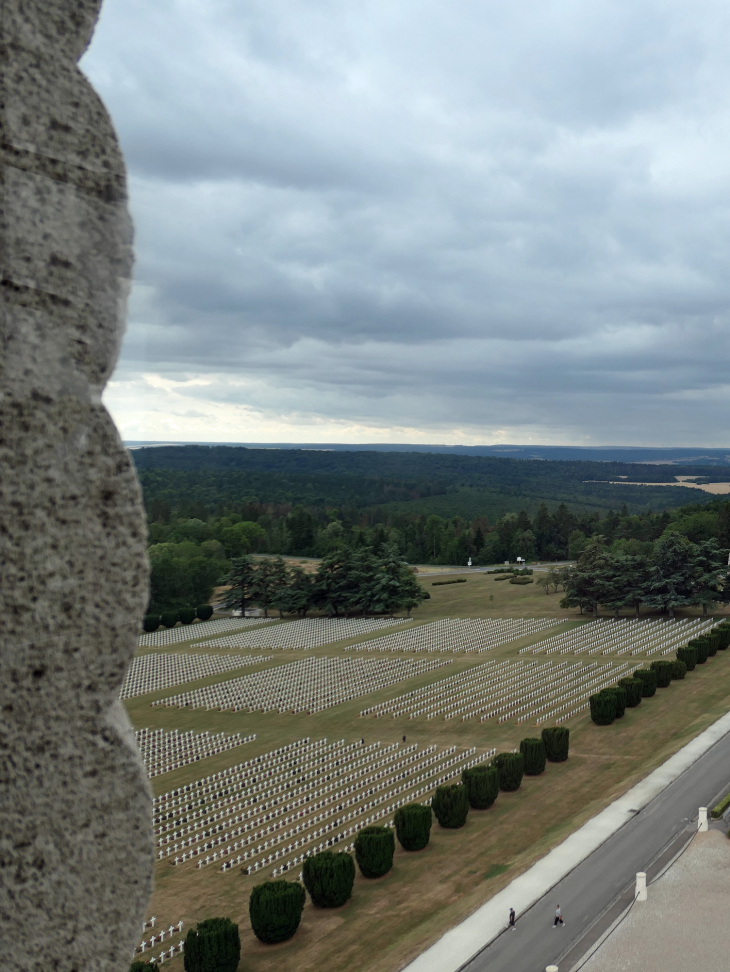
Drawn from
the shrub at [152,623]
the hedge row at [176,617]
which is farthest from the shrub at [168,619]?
the shrub at [152,623]

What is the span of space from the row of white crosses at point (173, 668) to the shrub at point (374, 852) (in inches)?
1359

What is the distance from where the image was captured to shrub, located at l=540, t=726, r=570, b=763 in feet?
129

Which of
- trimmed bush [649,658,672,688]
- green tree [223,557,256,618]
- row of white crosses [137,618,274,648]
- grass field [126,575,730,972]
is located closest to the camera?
grass field [126,575,730,972]

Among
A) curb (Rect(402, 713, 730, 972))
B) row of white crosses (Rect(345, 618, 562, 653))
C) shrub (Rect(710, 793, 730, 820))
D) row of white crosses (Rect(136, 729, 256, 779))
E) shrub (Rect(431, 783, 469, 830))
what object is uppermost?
shrub (Rect(710, 793, 730, 820))

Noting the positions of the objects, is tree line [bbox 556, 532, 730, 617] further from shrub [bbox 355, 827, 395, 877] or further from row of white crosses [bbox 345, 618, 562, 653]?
shrub [bbox 355, 827, 395, 877]

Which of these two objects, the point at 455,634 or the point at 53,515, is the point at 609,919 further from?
the point at 455,634

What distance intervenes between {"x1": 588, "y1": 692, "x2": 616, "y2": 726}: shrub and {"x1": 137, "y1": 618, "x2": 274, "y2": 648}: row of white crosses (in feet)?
154

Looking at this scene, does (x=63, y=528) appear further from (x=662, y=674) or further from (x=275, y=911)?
(x=662, y=674)

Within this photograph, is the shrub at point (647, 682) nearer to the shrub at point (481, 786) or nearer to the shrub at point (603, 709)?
the shrub at point (603, 709)

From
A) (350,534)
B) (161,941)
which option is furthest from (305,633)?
(161,941)

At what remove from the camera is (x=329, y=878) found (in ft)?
83.9

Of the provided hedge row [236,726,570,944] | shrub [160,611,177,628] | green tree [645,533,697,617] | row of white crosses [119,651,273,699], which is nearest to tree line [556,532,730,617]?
green tree [645,533,697,617]

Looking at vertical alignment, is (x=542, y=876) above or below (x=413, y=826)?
above

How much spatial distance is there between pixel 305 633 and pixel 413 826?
5229 centimetres
